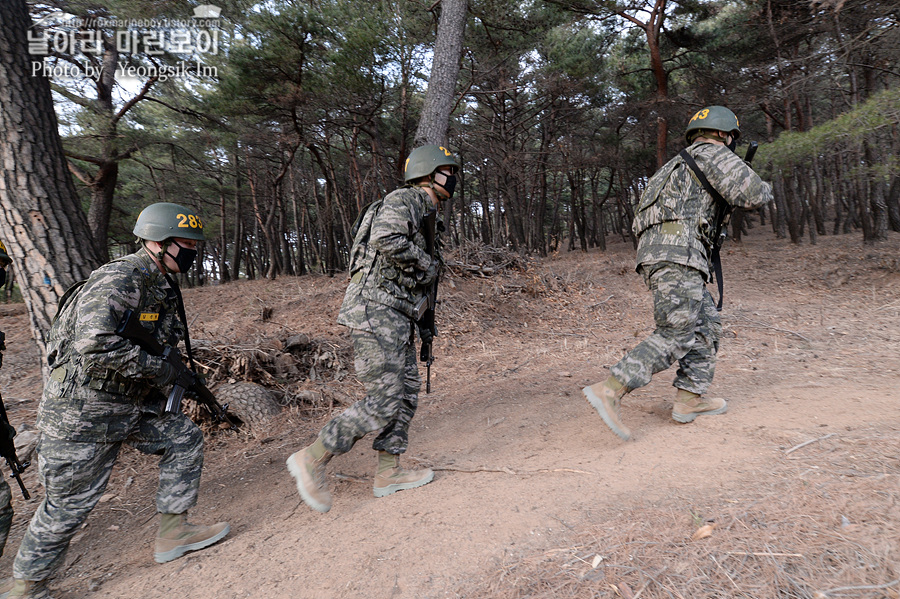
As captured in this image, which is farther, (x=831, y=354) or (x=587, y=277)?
(x=587, y=277)

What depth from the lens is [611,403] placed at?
309cm

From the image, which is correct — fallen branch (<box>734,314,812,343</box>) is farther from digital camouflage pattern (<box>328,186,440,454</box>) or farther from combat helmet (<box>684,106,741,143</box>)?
digital camouflage pattern (<box>328,186,440,454</box>)

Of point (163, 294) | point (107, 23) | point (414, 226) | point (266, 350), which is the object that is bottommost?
point (266, 350)

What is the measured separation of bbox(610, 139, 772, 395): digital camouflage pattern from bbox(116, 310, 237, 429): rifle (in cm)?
273

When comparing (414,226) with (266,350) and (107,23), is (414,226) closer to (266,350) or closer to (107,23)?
(266,350)

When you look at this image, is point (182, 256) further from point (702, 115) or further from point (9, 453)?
point (702, 115)

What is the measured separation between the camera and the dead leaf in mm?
1877

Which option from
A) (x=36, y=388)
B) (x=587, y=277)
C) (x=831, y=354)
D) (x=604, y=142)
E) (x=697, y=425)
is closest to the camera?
(x=697, y=425)

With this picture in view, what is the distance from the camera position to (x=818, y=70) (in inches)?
376

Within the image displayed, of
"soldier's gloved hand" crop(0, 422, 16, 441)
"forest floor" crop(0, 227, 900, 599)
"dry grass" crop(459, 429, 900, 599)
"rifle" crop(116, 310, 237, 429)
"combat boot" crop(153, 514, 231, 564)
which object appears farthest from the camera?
"soldier's gloved hand" crop(0, 422, 16, 441)

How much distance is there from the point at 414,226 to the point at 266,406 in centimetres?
297

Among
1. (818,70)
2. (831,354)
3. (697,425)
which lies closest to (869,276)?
(818,70)

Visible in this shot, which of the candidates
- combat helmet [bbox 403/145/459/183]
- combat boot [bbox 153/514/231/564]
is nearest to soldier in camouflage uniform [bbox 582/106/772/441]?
combat helmet [bbox 403/145/459/183]

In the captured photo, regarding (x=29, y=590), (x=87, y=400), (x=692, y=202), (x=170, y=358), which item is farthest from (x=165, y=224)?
(x=692, y=202)
